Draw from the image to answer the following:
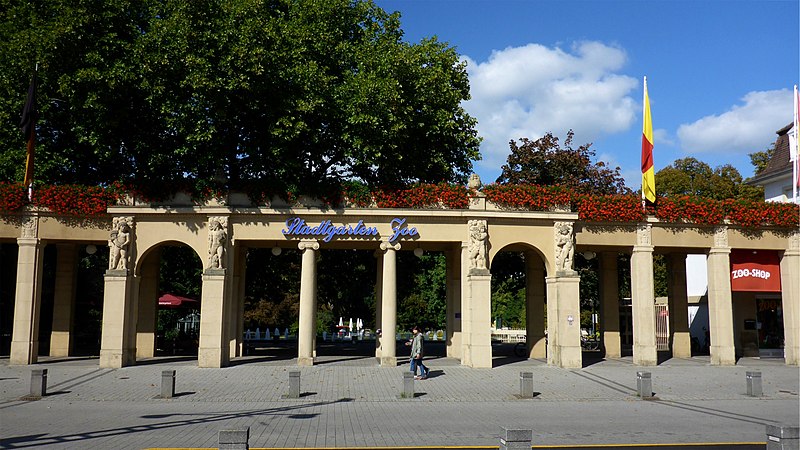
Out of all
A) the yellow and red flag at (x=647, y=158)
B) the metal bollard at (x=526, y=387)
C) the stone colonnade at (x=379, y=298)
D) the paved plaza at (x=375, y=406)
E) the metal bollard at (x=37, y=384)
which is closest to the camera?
the paved plaza at (x=375, y=406)

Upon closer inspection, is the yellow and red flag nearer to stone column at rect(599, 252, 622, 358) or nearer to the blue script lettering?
stone column at rect(599, 252, 622, 358)

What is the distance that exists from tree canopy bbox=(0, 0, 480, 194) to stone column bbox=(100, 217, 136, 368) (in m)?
2.15

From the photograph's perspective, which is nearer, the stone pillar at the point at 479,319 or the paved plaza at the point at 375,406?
the paved plaza at the point at 375,406

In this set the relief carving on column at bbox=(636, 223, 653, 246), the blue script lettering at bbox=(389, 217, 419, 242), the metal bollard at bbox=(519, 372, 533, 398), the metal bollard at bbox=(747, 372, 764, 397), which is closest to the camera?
the metal bollard at bbox=(519, 372, 533, 398)

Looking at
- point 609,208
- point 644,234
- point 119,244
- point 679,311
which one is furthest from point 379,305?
point 679,311

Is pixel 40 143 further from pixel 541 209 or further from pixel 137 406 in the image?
pixel 541 209

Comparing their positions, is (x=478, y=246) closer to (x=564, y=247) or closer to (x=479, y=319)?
(x=479, y=319)

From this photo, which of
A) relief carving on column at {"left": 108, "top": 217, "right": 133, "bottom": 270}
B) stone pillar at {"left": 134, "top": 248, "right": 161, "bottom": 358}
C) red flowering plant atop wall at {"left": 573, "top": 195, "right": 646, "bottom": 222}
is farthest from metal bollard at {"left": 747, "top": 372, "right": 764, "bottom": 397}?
stone pillar at {"left": 134, "top": 248, "right": 161, "bottom": 358}

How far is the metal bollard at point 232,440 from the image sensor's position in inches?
308

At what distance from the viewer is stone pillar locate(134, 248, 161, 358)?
27703 millimetres

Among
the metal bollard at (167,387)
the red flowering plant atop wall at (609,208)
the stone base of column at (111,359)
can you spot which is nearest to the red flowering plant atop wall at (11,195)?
the stone base of column at (111,359)

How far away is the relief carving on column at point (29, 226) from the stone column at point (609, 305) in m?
24.2

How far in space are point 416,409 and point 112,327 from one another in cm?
1329

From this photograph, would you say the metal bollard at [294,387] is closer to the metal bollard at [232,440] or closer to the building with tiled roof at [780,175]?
the metal bollard at [232,440]
